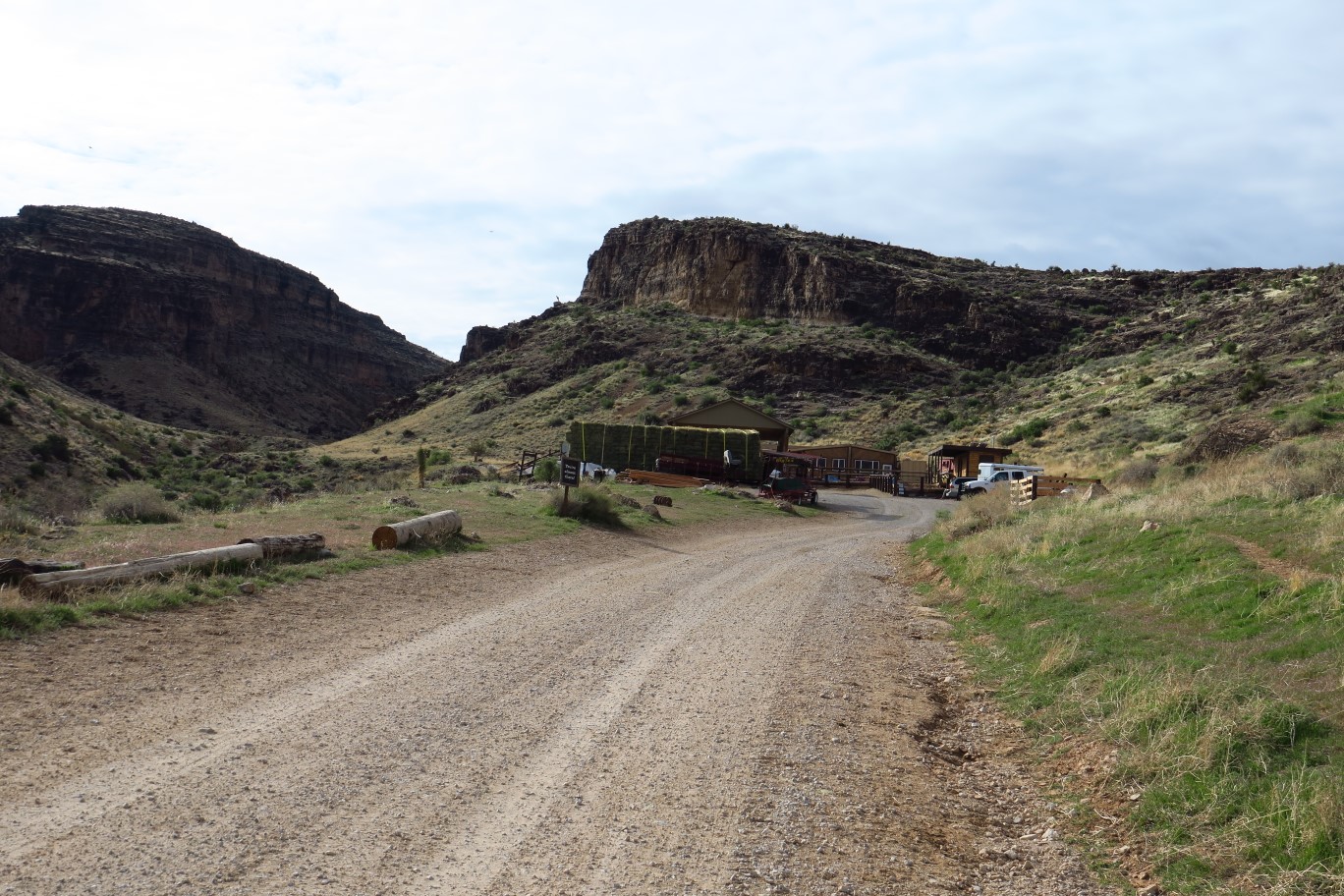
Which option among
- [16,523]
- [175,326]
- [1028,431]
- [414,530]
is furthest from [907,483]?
[175,326]

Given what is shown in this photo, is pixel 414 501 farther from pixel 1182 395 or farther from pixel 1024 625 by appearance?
pixel 1182 395

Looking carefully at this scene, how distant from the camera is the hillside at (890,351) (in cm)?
5531

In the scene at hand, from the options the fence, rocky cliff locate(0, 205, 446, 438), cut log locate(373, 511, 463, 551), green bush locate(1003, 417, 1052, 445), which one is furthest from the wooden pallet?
rocky cliff locate(0, 205, 446, 438)

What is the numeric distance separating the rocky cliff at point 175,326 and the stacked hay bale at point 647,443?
60589 millimetres

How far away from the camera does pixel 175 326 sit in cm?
11394

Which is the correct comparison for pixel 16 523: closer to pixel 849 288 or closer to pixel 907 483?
pixel 907 483

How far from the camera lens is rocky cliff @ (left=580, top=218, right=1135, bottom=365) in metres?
88.1

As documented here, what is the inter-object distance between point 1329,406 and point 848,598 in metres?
21.8

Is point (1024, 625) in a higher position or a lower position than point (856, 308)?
lower

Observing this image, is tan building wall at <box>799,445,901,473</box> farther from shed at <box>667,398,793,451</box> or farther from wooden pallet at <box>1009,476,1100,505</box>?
wooden pallet at <box>1009,476,1100,505</box>

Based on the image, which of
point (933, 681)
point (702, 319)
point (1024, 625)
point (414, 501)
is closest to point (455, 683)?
point (933, 681)

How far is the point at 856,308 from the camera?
96.6 metres

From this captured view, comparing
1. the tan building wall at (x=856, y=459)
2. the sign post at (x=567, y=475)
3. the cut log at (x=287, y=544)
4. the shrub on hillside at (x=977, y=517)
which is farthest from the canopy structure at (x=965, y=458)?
the cut log at (x=287, y=544)

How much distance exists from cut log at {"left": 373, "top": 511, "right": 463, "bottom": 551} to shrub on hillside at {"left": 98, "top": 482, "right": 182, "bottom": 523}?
6.53 metres
